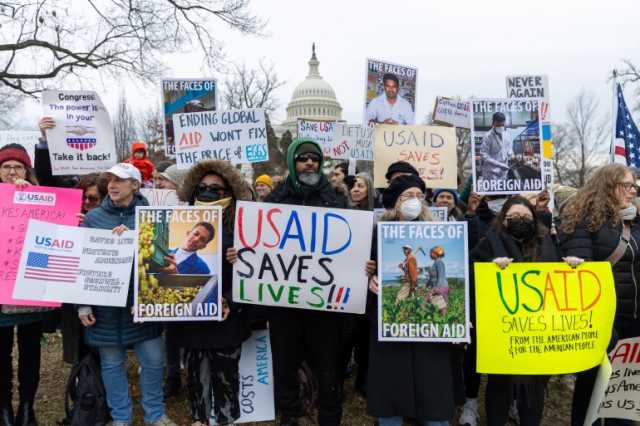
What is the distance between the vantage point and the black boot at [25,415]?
13.4 ft

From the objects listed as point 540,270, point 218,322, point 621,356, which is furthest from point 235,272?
point 621,356

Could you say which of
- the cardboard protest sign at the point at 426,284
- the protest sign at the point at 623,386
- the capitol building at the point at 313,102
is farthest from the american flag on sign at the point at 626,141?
the capitol building at the point at 313,102

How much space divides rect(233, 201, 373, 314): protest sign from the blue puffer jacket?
856 millimetres

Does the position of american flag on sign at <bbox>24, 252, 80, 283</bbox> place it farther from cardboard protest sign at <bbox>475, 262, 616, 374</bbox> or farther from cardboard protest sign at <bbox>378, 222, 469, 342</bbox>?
cardboard protest sign at <bbox>475, 262, 616, 374</bbox>

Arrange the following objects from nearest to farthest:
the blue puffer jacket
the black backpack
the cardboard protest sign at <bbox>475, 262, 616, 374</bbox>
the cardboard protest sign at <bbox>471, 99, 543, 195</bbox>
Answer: the cardboard protest sign at <bbox>475, 262, 616, 374</bbox>, the blue puffer jacket, the black backpack, the cardboard protest sign at <bbox>471, 99, 543, 195</bbox>

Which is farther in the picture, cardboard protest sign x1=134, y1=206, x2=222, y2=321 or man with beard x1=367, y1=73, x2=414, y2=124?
man with beard x1=367, y1=73, x2=414, y2=124

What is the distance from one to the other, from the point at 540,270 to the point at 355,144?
486 centimetres

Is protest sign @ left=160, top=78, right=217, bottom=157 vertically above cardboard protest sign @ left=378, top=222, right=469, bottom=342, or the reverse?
protest sign @ left=160, top=78, right=217, bottom=157

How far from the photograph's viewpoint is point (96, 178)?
467 centimetres

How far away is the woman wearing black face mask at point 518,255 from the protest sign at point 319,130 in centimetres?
473

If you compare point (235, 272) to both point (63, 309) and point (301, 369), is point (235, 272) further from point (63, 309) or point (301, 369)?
point (63, 309)

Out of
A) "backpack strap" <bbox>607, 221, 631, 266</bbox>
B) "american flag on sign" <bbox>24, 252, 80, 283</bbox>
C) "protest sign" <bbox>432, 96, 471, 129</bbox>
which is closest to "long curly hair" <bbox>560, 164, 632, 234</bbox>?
"backpack strap" <bbox>607, 221, 631, 266</bbox>

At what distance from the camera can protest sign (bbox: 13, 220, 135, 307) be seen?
3.72 metres

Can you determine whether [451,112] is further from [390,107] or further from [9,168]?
[9,168]
